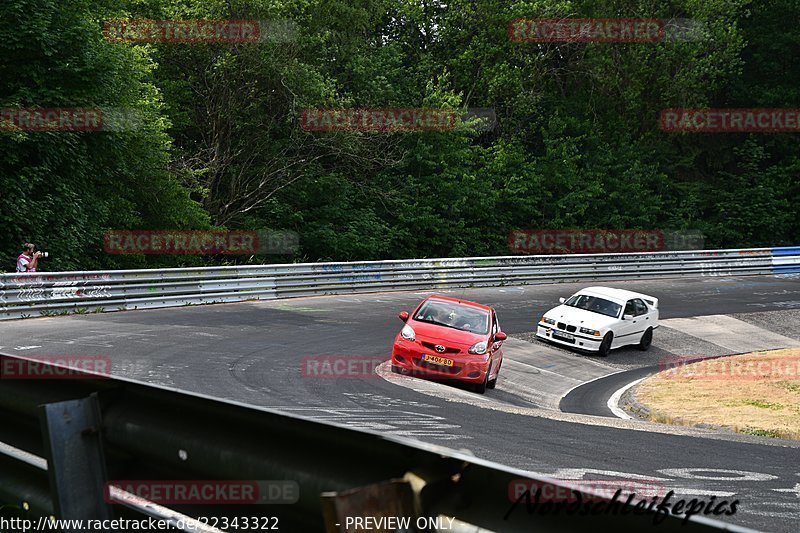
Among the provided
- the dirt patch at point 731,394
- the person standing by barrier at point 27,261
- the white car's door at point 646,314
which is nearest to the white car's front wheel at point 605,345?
the dirt patch at point 731,394

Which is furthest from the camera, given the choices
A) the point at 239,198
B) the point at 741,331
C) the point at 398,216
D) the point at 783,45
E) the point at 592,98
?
the point at 783,45

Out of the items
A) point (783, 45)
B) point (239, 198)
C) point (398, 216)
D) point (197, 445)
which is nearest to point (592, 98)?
point (783, 45)

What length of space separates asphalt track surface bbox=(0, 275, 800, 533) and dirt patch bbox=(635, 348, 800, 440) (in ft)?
5.78

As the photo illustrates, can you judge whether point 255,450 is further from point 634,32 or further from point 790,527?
point 634,32

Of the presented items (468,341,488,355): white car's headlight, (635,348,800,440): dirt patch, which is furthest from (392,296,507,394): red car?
(635,348,800,440): dirt patch

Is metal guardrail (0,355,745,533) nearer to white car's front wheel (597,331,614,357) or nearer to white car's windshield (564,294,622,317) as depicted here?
white car's front wheel (597,331,614,357)

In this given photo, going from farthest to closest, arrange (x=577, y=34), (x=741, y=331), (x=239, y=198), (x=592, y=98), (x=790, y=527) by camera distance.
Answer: (x=592, y=98) → (x=577, y=34) → (x=239, y=198) → (x=741, y=331) → (x=790, y=527)

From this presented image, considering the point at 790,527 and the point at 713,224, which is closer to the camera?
the point at 790,527

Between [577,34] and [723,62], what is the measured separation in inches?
406

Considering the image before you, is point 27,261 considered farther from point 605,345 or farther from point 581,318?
point 605,345

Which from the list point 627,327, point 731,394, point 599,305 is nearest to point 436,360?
point 731,394

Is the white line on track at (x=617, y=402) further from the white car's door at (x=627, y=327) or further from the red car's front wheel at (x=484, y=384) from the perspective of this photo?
the white car's door at (x=627, y=327)

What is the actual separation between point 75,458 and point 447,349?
→ 509 inches

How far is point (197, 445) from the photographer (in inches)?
128
